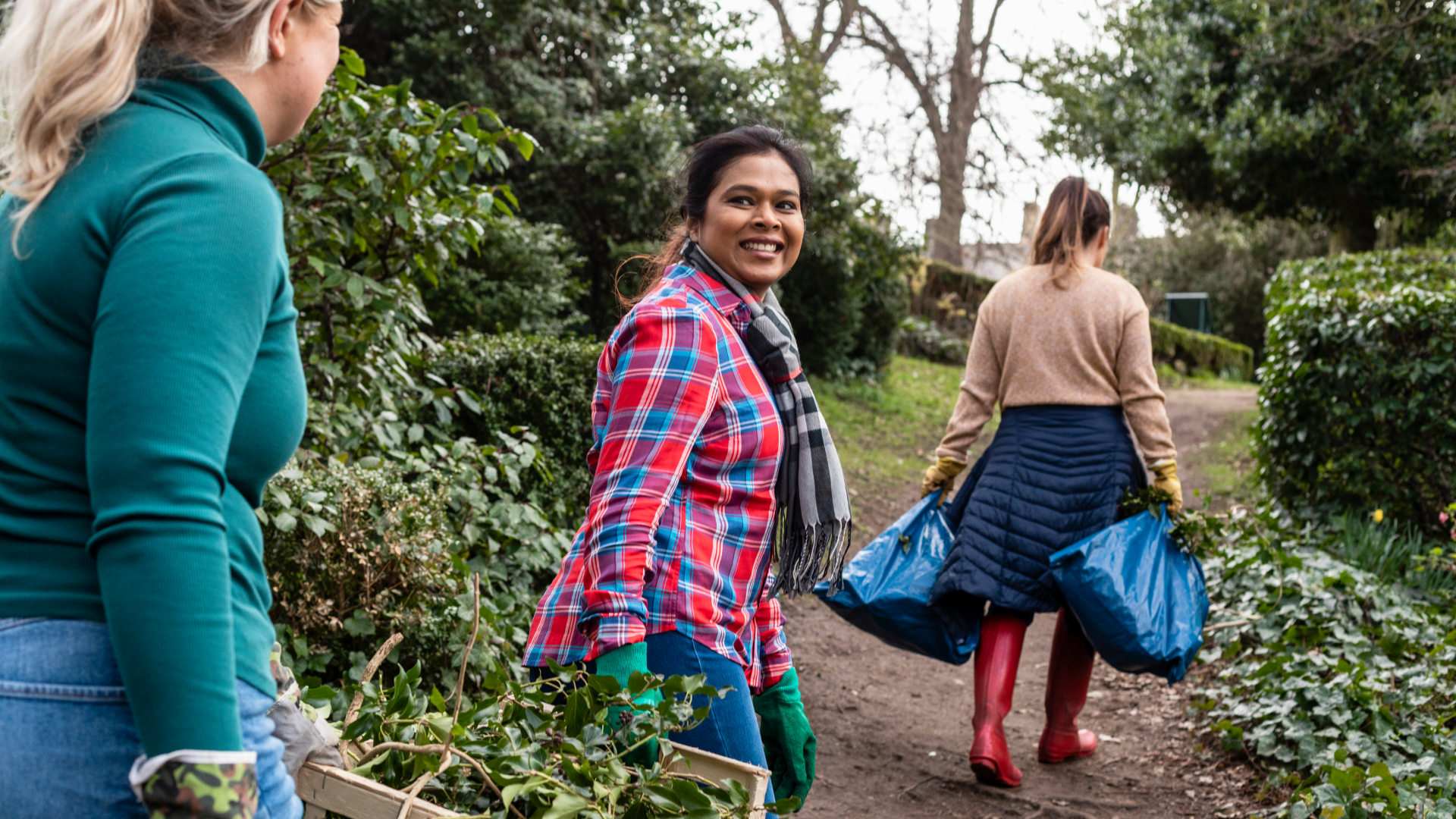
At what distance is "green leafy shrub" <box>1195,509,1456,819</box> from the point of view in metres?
3.19

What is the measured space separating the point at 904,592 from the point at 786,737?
174 cm

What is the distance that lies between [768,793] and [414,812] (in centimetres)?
79

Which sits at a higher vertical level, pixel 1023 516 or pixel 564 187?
pixel 564 187

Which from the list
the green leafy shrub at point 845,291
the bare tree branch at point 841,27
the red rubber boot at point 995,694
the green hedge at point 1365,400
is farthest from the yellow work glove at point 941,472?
the bare tree branch at point 841,27

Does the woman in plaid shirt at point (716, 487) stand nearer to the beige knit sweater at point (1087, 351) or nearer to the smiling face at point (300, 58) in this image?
the smiling face at point (300, 58)

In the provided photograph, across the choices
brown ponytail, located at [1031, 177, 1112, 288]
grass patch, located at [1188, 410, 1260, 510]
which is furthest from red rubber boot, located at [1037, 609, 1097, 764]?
grass patch, located at [1188, 410, 1260, 510]

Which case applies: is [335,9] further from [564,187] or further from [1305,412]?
[564,187]

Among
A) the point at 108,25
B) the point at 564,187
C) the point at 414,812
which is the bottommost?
the point at 414,812

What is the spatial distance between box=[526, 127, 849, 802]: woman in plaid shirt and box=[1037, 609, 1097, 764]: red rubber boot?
202cm

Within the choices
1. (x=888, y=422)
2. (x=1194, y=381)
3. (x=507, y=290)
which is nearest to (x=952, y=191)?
(x=1194, y=381)

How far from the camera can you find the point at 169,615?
0.92 metres

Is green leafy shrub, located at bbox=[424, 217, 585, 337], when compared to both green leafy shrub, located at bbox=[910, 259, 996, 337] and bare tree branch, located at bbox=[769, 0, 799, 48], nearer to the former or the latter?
bare tree branch, located at bbox=[769, 0, 799, 48]

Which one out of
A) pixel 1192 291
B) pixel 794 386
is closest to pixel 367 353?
pixel 794 386

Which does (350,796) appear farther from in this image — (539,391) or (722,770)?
(539,391)
